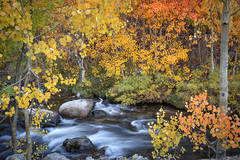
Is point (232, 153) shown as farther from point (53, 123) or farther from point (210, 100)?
point (53, 123)

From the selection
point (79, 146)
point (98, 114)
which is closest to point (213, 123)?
point (79, 146)

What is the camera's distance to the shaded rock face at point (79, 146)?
727 cm

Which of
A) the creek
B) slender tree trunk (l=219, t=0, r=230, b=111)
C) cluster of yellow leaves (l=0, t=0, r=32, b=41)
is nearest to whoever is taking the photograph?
cluster of yellow leaves (l=0, t=0, r=32, b=41)

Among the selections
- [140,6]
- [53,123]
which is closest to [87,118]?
[53,123]

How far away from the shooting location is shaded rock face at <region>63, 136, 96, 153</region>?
23.8 ft

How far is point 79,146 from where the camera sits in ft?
24.0

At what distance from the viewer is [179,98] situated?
12.1 metres

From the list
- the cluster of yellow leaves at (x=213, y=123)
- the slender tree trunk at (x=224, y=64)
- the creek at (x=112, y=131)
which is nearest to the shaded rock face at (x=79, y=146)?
the creek at (x=112, y=131)

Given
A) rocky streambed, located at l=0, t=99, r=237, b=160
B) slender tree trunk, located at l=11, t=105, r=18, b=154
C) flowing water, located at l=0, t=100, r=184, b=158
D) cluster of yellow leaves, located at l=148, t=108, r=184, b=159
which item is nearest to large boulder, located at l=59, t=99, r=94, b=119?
rocky streambed, located at l=0, t=99, r=237, b=160

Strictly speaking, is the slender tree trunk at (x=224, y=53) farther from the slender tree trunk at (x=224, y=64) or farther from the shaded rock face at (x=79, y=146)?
the shaded rock face at (x=79, y=146)

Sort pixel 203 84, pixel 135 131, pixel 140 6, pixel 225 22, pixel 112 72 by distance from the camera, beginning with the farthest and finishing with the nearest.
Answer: pixel 112 72, pixel 140 6, pixel 203 84, pixel 135 131, pixel 225 22

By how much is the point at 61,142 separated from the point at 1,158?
7.87 ft

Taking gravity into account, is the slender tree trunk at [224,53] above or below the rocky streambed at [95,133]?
above

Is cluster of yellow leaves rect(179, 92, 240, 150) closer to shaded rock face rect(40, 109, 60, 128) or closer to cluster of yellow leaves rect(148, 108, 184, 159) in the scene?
cluster of yellow leaves rect(148, 108, 184, 159)
